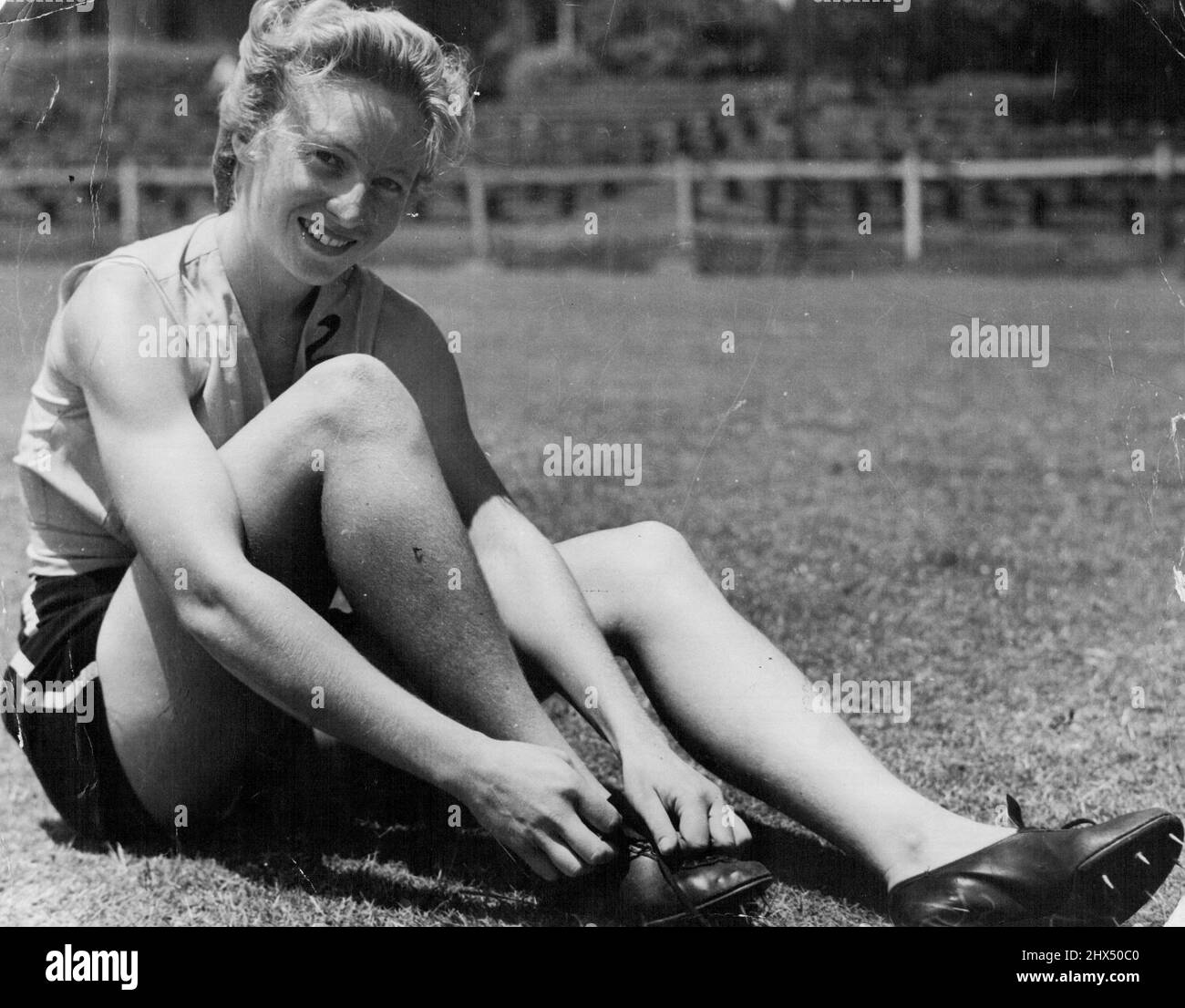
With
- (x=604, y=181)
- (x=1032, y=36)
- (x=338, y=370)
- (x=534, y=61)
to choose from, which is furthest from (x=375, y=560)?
(x=604, y=181)

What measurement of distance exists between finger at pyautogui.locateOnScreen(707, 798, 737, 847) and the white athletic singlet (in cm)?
66

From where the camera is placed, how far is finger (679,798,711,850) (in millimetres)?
1448

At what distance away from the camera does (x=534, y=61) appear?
623cm

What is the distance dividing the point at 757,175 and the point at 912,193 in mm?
1218

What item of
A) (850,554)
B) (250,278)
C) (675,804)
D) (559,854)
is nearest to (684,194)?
(850,554)

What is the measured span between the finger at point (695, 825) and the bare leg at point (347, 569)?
139mm

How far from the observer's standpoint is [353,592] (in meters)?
1.49

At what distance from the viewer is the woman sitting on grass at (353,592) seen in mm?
1421

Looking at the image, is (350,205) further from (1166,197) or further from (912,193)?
(912,193)

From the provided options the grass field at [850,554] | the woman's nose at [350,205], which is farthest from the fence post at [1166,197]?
the woman's nose at [350,205]

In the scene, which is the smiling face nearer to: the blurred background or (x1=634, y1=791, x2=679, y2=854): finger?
(x1=634, y1=791, x2=679, y2=854): finger

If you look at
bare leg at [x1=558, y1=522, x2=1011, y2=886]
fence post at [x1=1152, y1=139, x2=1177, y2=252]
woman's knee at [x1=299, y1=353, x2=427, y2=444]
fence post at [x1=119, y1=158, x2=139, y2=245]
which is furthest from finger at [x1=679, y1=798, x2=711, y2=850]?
fence post at [x1=119, y1=158, x2=139, y2=245]
